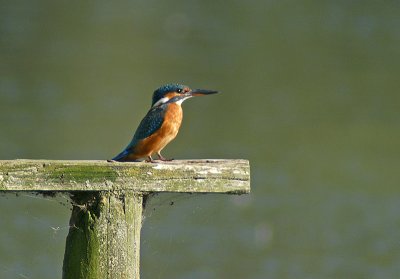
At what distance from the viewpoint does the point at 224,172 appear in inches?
128

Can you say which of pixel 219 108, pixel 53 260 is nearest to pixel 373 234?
pixel 53 260

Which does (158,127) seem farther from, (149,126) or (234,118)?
(234,118)

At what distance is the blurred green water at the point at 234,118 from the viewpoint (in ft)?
27.7

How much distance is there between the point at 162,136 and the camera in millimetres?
4516

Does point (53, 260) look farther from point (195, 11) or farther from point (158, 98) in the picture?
point (195, 11)

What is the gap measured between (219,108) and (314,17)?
5081 millimetres

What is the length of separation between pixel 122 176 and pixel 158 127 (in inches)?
53.5

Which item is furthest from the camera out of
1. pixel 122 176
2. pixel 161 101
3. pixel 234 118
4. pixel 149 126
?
pixel 234 118

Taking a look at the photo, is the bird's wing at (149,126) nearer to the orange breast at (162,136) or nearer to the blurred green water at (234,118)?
the orange breast at (162,136)

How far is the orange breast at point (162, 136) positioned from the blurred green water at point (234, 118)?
772mm

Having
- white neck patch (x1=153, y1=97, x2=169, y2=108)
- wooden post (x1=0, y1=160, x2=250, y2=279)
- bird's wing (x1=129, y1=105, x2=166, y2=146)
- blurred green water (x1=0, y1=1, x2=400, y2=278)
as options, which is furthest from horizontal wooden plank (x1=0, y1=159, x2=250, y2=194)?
white neck patch (x1=153, y1=97, x2=169, y2=108)

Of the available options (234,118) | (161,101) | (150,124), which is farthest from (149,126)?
(234,118)

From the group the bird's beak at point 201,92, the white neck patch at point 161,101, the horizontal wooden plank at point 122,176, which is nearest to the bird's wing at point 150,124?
the white neck patch at point 161,101

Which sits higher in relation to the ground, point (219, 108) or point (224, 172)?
point (219, 108)
